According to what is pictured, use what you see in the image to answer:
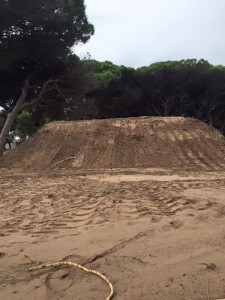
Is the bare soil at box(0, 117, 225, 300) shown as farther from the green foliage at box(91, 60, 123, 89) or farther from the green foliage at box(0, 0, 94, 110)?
the green foliage at box(91, 60, 123, 89)

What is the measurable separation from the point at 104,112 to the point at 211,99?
855cm

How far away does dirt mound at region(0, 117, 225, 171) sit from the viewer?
48.4 ft

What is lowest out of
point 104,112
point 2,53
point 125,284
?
point 125,284

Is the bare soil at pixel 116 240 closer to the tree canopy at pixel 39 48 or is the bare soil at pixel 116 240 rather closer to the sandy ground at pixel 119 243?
the sandy ground at pixel 119 243

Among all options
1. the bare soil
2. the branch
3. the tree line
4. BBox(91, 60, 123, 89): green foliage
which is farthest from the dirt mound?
BBox(91, 60, 123, 89): green foliage

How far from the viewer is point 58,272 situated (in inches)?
159

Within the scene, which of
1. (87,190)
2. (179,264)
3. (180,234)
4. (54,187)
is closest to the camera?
(179,264)

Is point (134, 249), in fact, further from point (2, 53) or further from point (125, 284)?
point (2, 53)

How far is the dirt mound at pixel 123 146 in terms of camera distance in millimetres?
14742

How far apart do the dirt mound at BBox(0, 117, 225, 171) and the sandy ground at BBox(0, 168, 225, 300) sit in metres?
7.30

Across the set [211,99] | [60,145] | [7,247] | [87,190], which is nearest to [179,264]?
[7,247]

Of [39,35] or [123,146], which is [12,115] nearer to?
[39,35]

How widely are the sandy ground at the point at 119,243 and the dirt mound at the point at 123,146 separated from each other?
730 cm

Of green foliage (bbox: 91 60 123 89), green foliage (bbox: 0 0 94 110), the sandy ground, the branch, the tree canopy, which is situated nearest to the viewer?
the sandy ground
